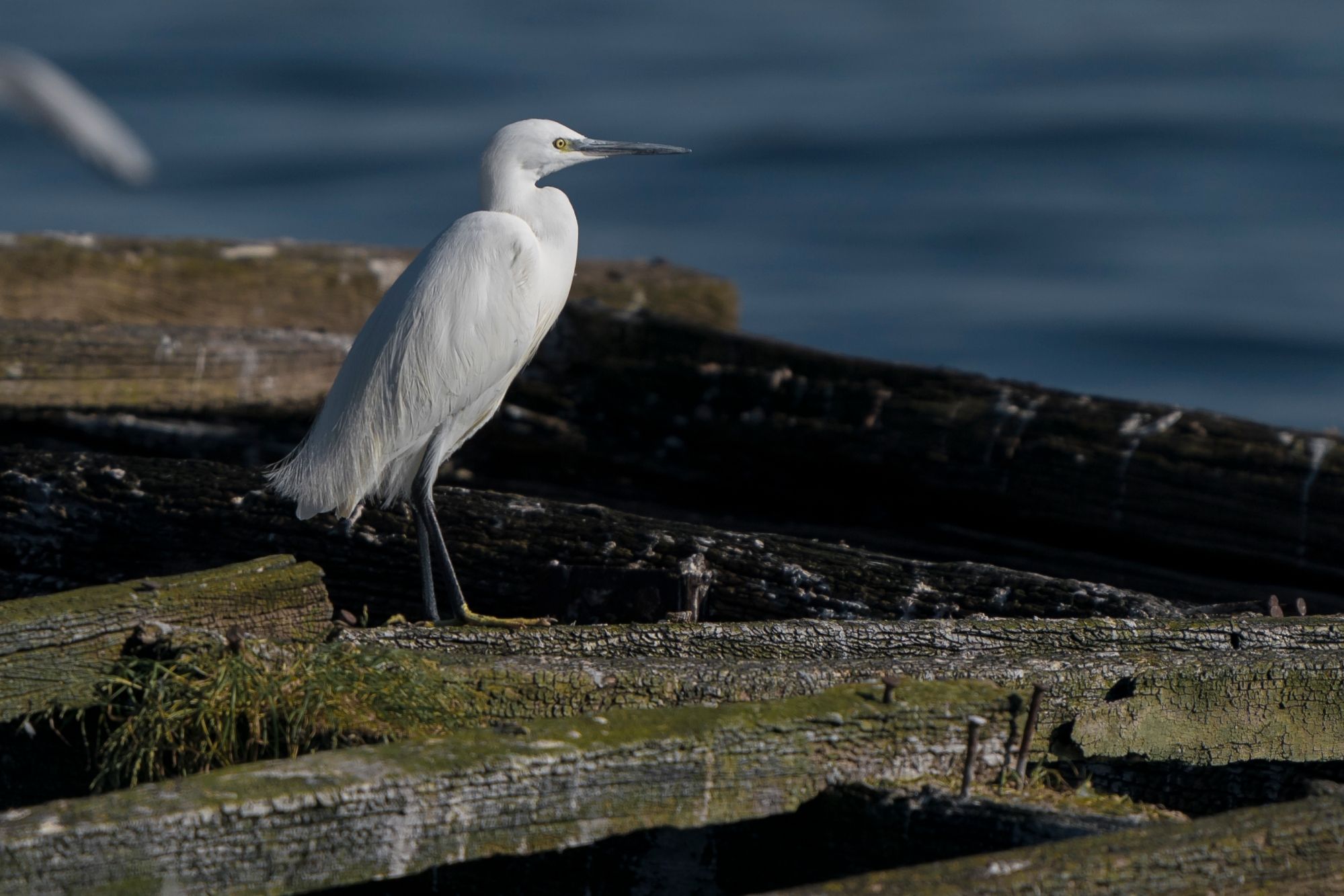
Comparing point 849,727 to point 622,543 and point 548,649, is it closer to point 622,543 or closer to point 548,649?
point 548,649

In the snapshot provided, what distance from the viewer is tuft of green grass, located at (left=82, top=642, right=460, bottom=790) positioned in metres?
2.38

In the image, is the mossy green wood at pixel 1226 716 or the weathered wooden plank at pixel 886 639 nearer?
the mossy green wood at pixel 1226 716

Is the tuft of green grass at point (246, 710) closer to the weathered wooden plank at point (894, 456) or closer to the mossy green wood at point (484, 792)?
the mossy green wood at point (484, 792)

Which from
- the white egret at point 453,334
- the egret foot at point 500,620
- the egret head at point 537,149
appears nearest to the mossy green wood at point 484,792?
the egret foot at point 500,620

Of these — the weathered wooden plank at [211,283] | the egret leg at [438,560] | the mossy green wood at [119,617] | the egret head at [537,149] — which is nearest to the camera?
the mossy green wood at [119,617]

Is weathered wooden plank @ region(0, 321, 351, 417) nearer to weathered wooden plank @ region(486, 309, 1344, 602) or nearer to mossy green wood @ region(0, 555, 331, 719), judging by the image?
weathered wooden plank @ region(486, 309, 1344, 602)

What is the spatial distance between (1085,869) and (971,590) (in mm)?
1709

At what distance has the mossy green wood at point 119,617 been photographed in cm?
251

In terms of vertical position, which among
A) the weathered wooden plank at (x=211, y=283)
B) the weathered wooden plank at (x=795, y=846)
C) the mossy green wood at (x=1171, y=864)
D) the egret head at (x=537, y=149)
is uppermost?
the egret head at (x=537, y=149)

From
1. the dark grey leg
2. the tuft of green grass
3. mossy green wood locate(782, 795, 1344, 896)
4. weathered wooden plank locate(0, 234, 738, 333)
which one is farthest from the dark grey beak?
mossy green wood locate(782, 795, 1344, 896)

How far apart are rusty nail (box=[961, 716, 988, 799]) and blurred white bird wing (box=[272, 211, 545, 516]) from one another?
8.31 feet

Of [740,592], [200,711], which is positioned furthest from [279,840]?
[740,592]

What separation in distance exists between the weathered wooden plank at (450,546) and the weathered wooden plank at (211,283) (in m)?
2.08

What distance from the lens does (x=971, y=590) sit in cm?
352
